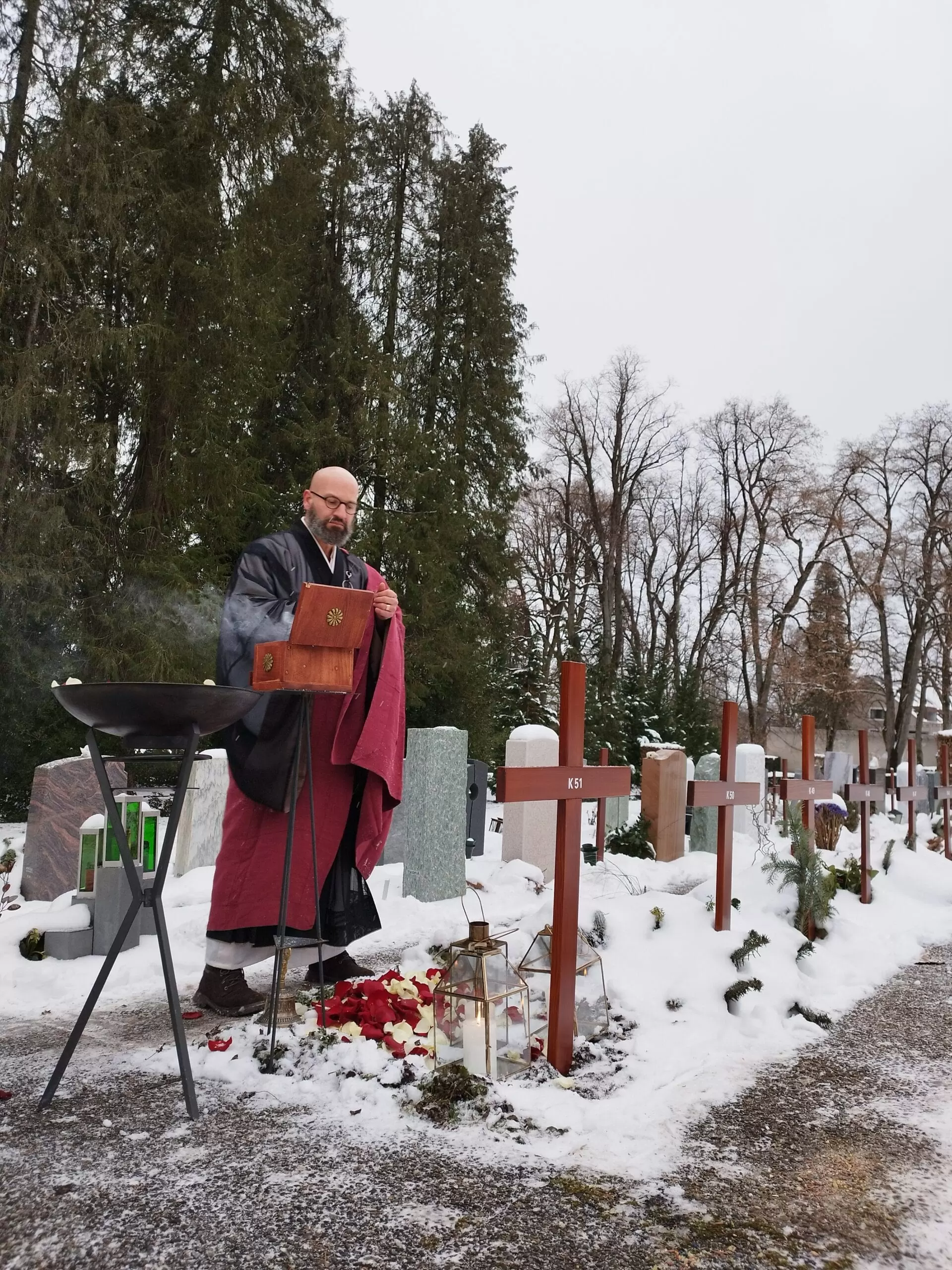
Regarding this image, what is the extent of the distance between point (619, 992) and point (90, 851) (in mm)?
2869

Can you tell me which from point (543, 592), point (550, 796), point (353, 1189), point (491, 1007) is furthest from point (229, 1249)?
point (543, 592)

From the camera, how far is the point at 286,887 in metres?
3.46

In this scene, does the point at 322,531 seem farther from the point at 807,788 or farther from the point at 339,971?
the point at 807,788

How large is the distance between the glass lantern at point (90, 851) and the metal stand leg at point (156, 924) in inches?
81.1

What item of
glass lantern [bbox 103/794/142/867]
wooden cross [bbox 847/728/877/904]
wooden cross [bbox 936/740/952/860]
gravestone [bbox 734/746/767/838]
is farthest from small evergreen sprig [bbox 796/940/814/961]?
gravestone [bbox 734/746/767/838]

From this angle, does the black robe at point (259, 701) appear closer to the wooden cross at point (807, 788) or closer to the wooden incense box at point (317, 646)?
the wooden incense box at point (317, 646)

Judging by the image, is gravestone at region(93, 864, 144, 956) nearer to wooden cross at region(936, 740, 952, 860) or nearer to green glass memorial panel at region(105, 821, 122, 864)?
green glass memorial panel at region(105, 821, 122, 864)

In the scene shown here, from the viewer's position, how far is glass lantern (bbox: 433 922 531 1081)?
10.2ft

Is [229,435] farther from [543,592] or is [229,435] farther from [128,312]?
[543,592]

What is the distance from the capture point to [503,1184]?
2.36m

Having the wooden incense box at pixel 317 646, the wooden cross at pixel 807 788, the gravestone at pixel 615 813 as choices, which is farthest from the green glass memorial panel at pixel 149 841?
the gravestone at pixel 615 813

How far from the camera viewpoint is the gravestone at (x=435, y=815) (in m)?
6.54

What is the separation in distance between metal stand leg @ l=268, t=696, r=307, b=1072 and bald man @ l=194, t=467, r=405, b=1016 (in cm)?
6

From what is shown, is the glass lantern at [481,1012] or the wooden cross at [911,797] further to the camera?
the wooden cross at [911,797]
